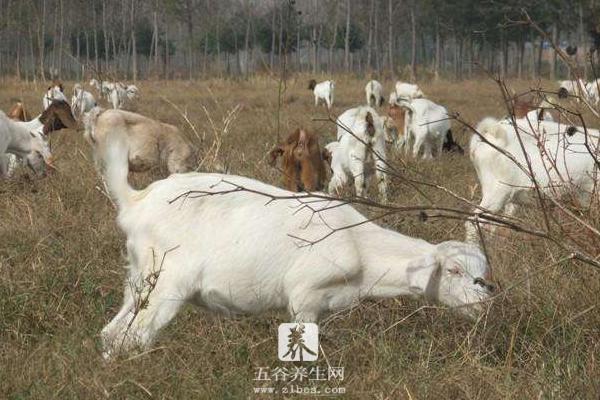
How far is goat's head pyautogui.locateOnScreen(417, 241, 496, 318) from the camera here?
385 centimetres

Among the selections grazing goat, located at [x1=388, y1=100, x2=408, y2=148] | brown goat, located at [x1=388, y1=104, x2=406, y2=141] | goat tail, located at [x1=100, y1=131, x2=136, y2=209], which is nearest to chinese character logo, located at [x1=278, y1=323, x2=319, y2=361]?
goat tail, located at [x1=100, y1=131, x2=136, y2=209]

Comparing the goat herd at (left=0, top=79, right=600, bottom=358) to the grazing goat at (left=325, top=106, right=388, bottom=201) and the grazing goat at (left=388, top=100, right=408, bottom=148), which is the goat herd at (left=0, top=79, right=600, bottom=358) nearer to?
the grazing goat at (left=325, top=106, right=388, bottom=201)

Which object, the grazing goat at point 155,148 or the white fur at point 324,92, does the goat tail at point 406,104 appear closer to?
the grazing goat at point 155,148

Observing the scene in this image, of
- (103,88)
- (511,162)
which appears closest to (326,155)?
(511,162)

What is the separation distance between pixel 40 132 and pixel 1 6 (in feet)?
86.5

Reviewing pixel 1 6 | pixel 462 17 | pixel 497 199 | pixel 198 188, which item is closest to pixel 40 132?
pixel 497 199

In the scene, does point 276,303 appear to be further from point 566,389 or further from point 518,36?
point 518,36

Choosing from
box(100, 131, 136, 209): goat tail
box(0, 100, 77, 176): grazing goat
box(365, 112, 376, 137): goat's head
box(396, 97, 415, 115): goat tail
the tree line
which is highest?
box(100, 131, 136, 209): goat tail

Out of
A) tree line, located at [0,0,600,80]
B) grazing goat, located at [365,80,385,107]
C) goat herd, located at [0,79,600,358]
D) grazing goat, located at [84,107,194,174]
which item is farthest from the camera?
tree line, located at [0,0,600,80]

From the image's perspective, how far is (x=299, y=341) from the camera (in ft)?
12.3

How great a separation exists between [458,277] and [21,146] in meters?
7.09

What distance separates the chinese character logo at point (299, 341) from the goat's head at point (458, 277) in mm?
529

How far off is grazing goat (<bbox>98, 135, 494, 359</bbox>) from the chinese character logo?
0.19 feet

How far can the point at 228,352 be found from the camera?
3814mm
